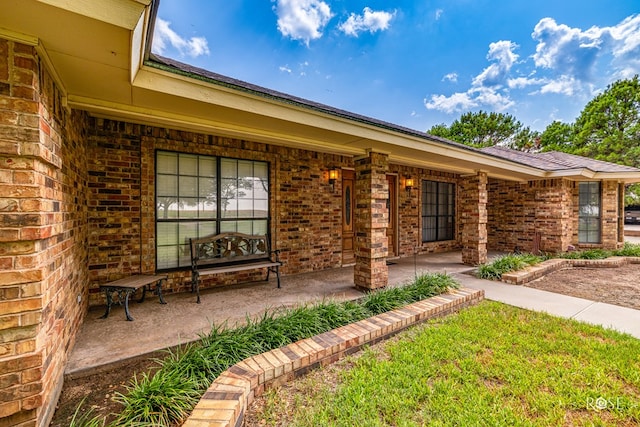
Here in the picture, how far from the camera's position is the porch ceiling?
4.66 feet

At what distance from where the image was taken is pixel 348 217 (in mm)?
6527

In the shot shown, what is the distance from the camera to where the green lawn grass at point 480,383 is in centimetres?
186

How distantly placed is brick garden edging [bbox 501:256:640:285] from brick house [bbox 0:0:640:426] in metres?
1.05

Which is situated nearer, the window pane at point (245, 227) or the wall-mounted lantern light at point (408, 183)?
the window pane at point (245, 227)

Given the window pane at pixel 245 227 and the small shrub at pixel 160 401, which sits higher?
the window pane at pixel 245 227

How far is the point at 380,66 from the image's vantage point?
61.6 feet

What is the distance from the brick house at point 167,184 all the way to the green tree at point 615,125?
10314 millimetres

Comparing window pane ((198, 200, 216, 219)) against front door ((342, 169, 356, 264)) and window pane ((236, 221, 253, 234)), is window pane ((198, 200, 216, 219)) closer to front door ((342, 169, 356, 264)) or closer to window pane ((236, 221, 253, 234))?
window pane ((236, 221, 253, 234))

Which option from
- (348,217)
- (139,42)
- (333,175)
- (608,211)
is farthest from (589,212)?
(139,42)

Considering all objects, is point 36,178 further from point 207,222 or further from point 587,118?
point 587,118

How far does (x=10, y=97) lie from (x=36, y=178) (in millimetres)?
476

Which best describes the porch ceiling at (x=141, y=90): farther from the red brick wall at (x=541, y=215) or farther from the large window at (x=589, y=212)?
the large window at (x=589, y=212)

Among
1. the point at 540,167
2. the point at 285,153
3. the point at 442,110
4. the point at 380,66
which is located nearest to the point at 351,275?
the point at 285,153

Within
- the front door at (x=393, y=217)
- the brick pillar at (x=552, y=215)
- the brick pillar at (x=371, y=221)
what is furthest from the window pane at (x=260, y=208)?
the brick pillar at (x=552, y=215)
